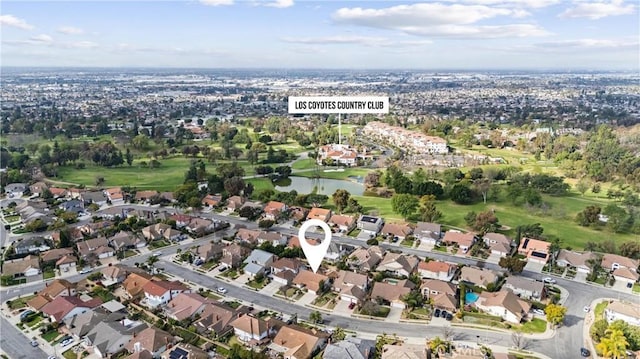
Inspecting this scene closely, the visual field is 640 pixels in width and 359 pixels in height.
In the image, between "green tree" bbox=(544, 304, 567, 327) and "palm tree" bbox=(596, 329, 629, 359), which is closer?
"palm tree" bbox=(596, 329, 629, 359)

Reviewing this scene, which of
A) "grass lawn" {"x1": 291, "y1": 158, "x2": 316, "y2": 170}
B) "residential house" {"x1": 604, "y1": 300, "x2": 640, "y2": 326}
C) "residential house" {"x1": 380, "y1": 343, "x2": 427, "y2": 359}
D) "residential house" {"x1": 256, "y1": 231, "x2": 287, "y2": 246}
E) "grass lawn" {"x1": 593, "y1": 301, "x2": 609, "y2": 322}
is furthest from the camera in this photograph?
"grass lawn" {"x1": 291, "y1": 158, "x2": 316, "y2": 170}

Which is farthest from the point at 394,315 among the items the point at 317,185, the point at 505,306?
the point at 317,185

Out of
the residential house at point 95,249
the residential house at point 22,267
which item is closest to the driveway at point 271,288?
the residential house at point 95,249

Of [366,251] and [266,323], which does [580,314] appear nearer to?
[366,251]

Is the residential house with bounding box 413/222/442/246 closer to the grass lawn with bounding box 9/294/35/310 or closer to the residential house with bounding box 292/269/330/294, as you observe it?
the residential house with bounding box 292/269/330/294

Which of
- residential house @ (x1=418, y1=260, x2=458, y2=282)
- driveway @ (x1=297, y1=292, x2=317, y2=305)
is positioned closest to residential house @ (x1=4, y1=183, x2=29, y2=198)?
driveway @ (x1=297, y1=292, x2=317, y2=305)

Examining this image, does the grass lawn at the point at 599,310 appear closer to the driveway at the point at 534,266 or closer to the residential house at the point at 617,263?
the residential house at the point at 617,263

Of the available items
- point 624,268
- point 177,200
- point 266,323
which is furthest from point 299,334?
point 177,200
